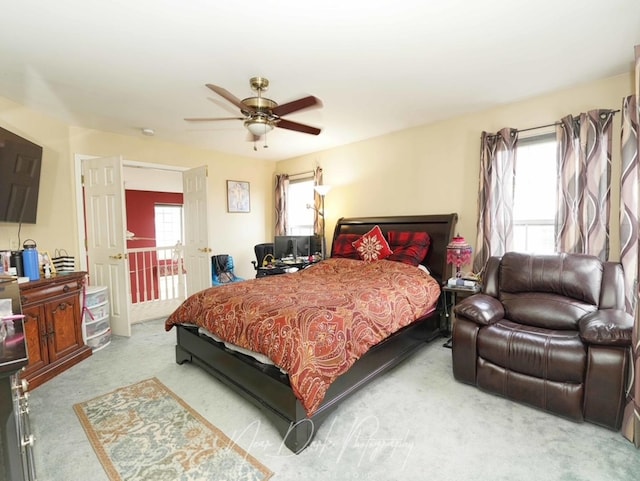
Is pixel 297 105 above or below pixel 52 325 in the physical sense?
above

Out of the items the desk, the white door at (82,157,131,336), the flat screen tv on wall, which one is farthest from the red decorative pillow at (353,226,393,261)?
the flat screen tv on wall

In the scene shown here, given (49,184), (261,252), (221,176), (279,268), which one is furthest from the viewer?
(221,176)

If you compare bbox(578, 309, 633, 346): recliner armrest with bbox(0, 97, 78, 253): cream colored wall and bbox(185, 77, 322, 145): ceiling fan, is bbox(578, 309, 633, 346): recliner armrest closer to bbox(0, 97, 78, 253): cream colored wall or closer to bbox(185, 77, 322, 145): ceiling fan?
bbox(185, 77, 322, 145): ceiling fan

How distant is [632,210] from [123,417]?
4142 millimetres

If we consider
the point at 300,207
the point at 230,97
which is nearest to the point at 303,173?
the point at 300,207

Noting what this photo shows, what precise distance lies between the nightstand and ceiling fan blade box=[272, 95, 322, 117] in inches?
89.3

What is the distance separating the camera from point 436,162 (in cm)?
389

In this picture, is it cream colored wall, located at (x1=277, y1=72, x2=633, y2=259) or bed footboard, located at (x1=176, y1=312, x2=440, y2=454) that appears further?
cream colored wall, located at (x1=277, y1=72, x2=633, y2=259)

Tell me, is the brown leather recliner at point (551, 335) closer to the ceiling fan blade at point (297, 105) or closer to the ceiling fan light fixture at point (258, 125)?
the ceiling fan blade at point (297, 105)

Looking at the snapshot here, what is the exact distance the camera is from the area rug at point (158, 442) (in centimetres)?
169

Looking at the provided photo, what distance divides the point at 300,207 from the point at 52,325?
3731mm

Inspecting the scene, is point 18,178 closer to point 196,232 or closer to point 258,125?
point 196,232

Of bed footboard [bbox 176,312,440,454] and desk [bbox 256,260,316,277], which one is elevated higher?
desk [bbox 256,260,316,277]

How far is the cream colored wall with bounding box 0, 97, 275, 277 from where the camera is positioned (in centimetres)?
332
